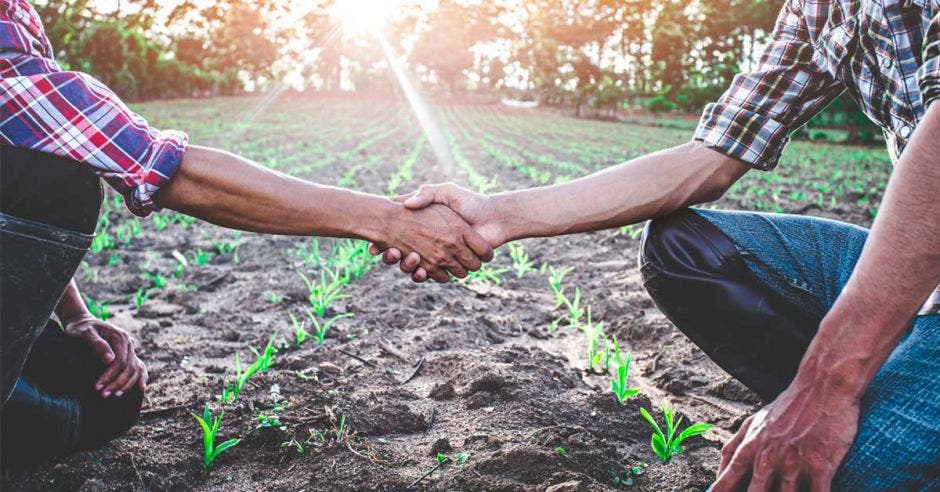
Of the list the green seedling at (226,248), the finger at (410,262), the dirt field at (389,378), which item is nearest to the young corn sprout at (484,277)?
the dirt field at (389,378)

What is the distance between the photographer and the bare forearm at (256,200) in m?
1.75

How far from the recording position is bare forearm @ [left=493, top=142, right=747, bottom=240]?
2039 mm

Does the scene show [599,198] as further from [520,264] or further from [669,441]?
[520,264]

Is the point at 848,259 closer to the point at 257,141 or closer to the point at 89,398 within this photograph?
the point at 89,398

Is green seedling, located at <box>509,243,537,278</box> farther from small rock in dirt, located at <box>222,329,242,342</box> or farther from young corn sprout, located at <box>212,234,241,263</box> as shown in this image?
young corn sprout, located at <box>212,234,241,263</box>

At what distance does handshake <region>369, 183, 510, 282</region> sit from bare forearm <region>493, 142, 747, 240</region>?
53 mm

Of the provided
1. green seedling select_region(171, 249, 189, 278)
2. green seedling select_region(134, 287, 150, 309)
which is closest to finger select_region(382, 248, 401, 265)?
green seedling select_region(134, 287, 150, 309)

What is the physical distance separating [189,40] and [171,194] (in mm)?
40669

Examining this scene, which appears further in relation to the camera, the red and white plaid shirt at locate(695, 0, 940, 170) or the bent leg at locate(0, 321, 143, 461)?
the bent leg at locate(0, 321, 143, 461)

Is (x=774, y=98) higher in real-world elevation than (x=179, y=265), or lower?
higher

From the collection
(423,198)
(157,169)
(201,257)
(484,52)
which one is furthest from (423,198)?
(484,52)

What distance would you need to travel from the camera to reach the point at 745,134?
1.97m

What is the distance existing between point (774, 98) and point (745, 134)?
0.12 meters

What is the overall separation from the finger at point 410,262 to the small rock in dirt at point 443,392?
0.41 m
